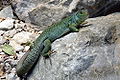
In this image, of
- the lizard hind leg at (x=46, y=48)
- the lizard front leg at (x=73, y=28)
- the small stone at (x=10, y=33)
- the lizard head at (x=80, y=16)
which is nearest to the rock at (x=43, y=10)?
the small stone at (x=10, y=33)

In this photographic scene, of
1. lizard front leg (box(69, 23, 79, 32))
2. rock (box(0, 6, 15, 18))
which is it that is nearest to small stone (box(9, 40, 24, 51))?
rock (box(0, 6, 15, 18))

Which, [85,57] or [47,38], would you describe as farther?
[47,38]

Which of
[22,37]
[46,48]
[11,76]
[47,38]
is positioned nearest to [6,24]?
[22,37]

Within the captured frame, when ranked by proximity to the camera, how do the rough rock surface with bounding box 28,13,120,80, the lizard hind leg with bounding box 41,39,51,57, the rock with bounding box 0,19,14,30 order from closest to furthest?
the rough rock surface with bounding box 28,13,120,80
the lizard hind leg with bounding box 41,39,51,57
the rock with bounding box 0,19,14,30

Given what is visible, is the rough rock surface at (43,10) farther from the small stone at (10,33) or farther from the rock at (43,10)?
the small stone at (10,33)

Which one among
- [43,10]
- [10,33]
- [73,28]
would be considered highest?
[73,28]

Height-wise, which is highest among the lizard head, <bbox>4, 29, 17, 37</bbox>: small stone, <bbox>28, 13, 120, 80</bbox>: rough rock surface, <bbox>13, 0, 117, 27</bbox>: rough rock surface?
the lizard head

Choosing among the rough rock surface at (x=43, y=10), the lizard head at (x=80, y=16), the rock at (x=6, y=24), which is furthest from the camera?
the rock at (x=6, y=24)

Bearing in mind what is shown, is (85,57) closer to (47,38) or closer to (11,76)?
(47,38)

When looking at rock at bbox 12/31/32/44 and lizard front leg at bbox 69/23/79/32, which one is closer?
lizard front leg at bbox 69/23/79/32

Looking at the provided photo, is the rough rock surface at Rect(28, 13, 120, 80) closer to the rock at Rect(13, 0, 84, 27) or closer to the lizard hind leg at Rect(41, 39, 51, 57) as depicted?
the lizard hind leg at Rect(41, 39, 51, 57)
